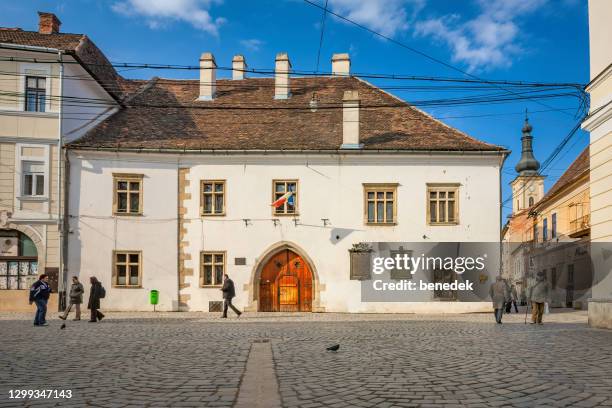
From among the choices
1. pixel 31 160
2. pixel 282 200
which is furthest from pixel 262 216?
pixel 31 160

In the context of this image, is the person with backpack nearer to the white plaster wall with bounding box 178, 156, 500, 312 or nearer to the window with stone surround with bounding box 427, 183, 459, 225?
the white plaster wall with bounding box 178, 156, 500, 312

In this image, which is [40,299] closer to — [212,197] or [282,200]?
[212,197]

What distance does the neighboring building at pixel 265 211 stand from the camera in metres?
27.5

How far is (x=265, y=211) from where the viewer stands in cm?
2777

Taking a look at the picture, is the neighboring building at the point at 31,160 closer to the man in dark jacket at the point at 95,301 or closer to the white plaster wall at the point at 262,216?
the white plaster wall at the point at 262,216

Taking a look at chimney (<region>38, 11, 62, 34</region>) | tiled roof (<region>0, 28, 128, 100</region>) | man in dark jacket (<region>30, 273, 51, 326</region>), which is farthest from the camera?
chimney (<region>38, 11, 62, 34</region>)

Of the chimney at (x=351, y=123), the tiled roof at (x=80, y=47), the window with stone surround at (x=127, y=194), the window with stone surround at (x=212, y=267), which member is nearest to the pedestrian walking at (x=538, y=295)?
the chimney at (x=351, y=123)

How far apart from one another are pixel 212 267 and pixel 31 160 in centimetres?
878

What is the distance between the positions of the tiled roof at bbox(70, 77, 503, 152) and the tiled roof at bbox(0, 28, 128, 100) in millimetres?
1728

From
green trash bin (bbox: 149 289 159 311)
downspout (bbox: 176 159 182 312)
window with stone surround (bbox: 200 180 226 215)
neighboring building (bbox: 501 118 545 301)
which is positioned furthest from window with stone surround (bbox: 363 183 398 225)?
neighboring building (bbox: 501 118 545 301)

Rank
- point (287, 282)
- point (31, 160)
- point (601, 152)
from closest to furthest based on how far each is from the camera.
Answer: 1. point (601, 152)
2. point (31, 160)
3. point (287, 282)

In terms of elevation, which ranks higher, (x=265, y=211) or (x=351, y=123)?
(x=351, y=123)

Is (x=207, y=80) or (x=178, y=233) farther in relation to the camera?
(x=207, y=80)

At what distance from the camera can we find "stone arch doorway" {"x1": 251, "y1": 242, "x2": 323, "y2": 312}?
2784 centimetres
